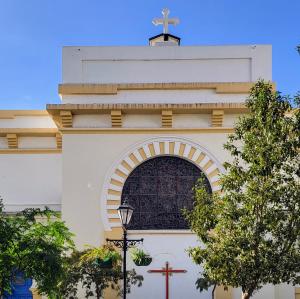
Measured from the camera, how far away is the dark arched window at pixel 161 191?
18.4 metres

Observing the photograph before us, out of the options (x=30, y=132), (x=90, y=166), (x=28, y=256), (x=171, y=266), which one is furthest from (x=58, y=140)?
(x=28, y=256)

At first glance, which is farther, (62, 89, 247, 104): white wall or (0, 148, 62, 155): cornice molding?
(0, 148, 62, 155): cornice molding

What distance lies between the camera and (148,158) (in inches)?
730

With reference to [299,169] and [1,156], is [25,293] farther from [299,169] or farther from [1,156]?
[299,169]

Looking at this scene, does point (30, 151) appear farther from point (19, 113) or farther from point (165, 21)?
point (165, 21)

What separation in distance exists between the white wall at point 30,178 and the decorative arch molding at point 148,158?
236cm

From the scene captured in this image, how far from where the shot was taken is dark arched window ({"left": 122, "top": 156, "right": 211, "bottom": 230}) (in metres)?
18.4

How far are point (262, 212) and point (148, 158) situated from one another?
6.66m

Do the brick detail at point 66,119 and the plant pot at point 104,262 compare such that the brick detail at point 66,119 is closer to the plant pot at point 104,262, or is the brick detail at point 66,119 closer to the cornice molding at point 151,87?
the cornice molding at point 151,87

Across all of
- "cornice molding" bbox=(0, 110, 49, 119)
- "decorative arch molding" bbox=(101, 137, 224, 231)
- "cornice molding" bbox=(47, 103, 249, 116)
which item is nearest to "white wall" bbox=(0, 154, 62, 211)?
"cornice molding" bbox=(0, 110, 49, 119)

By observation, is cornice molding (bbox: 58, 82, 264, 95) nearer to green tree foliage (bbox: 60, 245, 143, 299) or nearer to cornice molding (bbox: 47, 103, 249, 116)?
cornice molding (bbox: 47, 103, 249, 116)

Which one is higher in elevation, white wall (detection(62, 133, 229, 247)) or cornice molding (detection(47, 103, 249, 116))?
cornice molding (detection(47, 103, 249, 116))

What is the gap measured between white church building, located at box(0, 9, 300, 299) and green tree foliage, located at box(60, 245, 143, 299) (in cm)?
172

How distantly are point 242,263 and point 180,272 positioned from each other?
5920 millimetres
